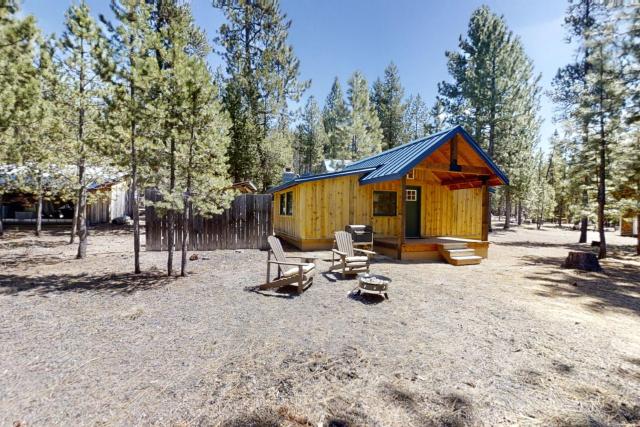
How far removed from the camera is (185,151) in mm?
7086

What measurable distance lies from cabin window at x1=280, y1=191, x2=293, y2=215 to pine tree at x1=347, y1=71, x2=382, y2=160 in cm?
1609

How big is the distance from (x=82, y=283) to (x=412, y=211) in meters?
11.4

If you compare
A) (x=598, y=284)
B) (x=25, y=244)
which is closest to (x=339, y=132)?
(x=25, y=244)

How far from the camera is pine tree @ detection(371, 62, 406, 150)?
37.3 metres

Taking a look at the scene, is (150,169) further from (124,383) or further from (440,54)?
(440,54)

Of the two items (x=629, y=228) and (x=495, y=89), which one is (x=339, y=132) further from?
(x=629, y=228)

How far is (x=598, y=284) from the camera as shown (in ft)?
24.7

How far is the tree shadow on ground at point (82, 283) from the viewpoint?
613cm

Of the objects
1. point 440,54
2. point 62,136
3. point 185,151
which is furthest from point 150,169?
point 440,54

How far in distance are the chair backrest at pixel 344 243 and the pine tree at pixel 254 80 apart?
51.1ft

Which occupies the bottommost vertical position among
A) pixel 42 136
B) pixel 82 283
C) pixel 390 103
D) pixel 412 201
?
pixel 82 283

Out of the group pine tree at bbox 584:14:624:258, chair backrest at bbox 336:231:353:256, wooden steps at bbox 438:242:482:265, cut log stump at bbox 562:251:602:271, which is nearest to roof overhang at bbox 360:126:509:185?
chair backrest at bbox 336:231:353:256

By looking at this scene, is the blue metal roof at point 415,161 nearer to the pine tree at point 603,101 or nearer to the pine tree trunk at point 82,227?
the pine tree at point 603,101

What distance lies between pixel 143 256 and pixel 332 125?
29447 mm
